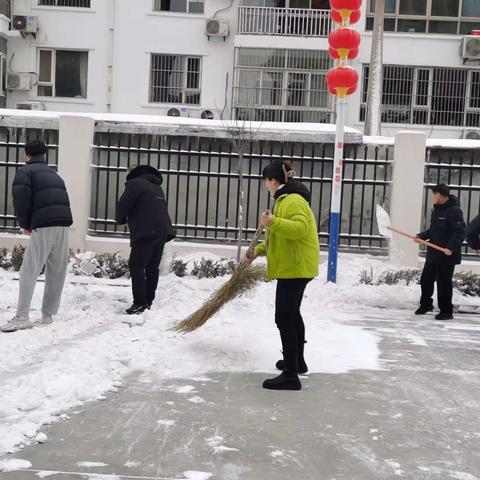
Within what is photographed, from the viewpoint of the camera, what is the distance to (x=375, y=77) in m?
21.2

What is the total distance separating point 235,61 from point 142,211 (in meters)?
16.0

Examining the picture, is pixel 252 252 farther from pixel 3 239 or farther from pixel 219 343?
pixel 3 239

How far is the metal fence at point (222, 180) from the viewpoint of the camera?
12.8m

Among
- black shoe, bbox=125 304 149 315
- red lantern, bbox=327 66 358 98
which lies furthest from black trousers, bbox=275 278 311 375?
red lantern, bbox=327 66 358 98

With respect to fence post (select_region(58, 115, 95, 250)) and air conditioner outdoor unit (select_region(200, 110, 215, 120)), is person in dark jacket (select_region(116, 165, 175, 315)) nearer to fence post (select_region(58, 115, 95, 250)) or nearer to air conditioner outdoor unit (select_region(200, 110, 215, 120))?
fence post (select_region(58, 115, 95, 250))

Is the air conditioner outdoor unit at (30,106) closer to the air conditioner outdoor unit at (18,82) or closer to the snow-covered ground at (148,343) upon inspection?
the air conditioner outdoor unit at (18,82)

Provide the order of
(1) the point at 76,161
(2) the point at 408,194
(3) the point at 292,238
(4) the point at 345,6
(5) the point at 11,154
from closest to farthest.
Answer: (3) the point at 292,238, (4) the point at 345,6, (2) the point at 408,194, (1) the point at 76,161, (5) the point at 11,154

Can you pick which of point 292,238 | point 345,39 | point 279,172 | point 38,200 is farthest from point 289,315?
point 345,39

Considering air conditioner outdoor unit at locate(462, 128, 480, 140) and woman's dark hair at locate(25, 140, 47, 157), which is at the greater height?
air conditioner outdoor unit at locate(462, 128, 480, 140)

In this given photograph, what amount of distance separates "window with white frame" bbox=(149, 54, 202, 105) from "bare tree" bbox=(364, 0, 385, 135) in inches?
231

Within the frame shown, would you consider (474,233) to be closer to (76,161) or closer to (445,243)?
(445,243)

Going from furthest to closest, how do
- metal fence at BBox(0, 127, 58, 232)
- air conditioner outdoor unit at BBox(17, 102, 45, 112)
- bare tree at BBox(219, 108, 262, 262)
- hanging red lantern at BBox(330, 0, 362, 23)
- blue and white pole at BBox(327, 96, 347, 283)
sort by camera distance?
air conditioner outdoor unit at BBox(17, 102, 45, 112) < metal fence at BBox(0, 127, 58, 232) < bare tree at BBox(219, 108, 262, 262) < blue and white pole at BBox(327, 96, 347, 283) < hanging red lantern at BBox(330, 0, 362, 23)

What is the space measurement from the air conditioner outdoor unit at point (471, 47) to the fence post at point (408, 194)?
11.9m

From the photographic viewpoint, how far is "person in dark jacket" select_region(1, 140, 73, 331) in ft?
25.0
